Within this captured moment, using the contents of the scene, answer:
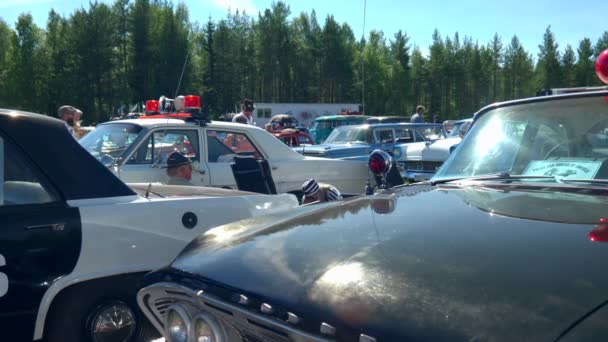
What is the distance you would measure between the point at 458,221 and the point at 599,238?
0.40m

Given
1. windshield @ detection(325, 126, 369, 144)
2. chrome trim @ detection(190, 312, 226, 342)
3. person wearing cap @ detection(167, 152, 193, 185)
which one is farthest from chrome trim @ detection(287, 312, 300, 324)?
windshield @ detection(325, 126, 369, 144)

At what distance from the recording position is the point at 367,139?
12016 millimetres

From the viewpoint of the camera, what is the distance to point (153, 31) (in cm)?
4797

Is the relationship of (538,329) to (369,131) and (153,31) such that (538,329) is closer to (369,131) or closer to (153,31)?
(369,131)

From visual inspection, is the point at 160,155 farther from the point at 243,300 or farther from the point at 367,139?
the point at 367,139

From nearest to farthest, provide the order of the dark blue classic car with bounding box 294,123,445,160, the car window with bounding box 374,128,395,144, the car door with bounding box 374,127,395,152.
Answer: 1. the dark blue classic car with bounding box 294,123,445,160
2. the car door with bounding box 374,127,395,152
3. the car window with bounding box 374,128,395,144

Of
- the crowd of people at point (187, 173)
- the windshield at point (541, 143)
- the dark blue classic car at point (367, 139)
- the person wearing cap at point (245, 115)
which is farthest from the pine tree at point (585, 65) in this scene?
the windshield at point (541, 143)

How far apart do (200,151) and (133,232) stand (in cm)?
352

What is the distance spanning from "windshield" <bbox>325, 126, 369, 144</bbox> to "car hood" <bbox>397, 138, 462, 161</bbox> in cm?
118

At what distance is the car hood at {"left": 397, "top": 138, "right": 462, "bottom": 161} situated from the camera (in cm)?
982

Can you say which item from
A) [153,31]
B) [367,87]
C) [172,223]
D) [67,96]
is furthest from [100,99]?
[172,223]

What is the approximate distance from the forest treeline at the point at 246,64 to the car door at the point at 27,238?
43.5 m

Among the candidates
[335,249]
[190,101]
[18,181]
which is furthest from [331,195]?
[190,101]

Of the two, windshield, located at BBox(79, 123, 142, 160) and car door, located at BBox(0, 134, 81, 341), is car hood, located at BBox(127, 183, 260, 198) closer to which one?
car door, located at BBox(0, 134, 81, 341)
